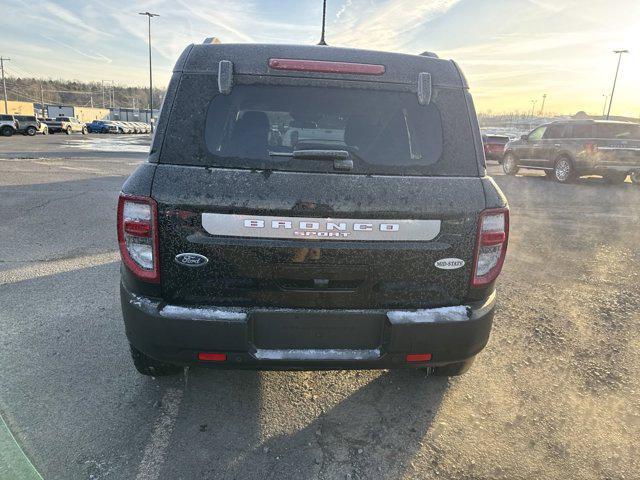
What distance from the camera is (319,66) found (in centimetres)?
232

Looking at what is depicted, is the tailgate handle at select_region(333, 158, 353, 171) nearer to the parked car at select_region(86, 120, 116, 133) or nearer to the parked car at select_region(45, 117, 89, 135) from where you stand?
the parked car at select_region(45, 117, 89, 135)

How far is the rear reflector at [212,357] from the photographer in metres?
2.19

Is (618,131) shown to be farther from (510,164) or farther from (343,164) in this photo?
(343,164)

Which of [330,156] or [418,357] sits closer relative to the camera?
[330,156]

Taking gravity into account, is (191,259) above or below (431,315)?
above

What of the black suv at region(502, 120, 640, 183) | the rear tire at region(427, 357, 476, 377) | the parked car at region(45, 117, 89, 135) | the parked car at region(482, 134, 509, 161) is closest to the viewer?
the rear tire at region(427, 357, 476, 377)

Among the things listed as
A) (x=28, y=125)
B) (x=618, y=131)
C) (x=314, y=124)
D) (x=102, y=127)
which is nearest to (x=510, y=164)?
(x=618, y=131)

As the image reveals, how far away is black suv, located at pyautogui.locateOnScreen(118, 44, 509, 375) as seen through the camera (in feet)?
6.82

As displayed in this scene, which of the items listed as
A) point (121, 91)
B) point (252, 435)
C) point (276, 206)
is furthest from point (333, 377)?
point (121, 91)

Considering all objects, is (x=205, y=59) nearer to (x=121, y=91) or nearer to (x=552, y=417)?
(x=552, y=417)

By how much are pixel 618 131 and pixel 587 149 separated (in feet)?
2.97

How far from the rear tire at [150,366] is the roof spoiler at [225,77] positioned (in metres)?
1.58

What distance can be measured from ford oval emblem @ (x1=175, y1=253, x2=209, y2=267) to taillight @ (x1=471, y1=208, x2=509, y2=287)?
4.39ft

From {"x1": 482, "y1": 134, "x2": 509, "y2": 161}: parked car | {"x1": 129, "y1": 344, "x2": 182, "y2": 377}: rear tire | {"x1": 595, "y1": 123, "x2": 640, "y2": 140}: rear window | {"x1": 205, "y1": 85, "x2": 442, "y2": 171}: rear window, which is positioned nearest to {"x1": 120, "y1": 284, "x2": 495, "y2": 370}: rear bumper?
{"x1": 129, "y1": 344, "x2": 182, "y2": 377}: rear tire
